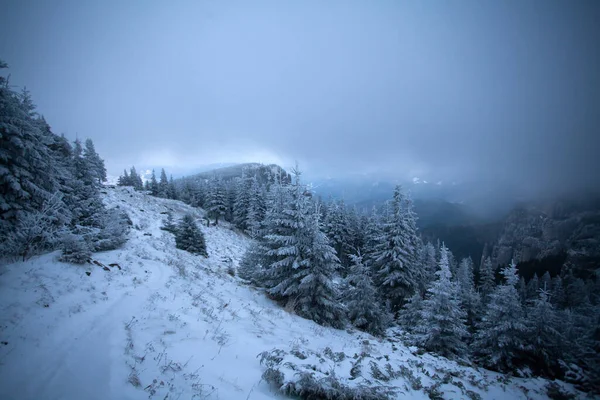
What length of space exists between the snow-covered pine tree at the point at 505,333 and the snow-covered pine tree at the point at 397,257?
6897 mm

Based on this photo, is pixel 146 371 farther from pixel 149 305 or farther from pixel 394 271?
pixel 394 271

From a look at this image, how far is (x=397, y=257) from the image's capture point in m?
19.8

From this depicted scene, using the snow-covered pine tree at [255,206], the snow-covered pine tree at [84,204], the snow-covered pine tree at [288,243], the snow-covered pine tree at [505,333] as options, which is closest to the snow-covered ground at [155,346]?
the snow-covered pine tree at [288,243]

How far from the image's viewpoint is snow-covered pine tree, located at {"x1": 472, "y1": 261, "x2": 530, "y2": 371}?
11.4m

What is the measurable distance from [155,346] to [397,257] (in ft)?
62.7

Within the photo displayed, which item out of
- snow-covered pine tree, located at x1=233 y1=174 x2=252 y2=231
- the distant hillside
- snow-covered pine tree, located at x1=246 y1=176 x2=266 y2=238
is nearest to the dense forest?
the distant hillside

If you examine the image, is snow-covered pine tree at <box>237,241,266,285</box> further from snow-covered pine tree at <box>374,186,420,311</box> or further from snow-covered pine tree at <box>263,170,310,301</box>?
snow-covered pine tree at <box>374,186,420,311</box>

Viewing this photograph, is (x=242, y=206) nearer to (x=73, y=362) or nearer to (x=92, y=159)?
(x=92, y=159)

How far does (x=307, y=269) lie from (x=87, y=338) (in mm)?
8324

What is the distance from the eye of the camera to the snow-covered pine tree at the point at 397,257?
64.9 feet

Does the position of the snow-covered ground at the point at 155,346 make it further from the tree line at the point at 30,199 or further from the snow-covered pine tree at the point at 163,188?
the snow-covered pine tree at the point at 163,188

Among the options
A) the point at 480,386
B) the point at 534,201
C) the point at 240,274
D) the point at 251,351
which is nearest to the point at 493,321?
the point at 480,386

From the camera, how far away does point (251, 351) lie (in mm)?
5957

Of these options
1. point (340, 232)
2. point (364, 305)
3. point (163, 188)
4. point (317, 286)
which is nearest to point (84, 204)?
point (317, 286)
